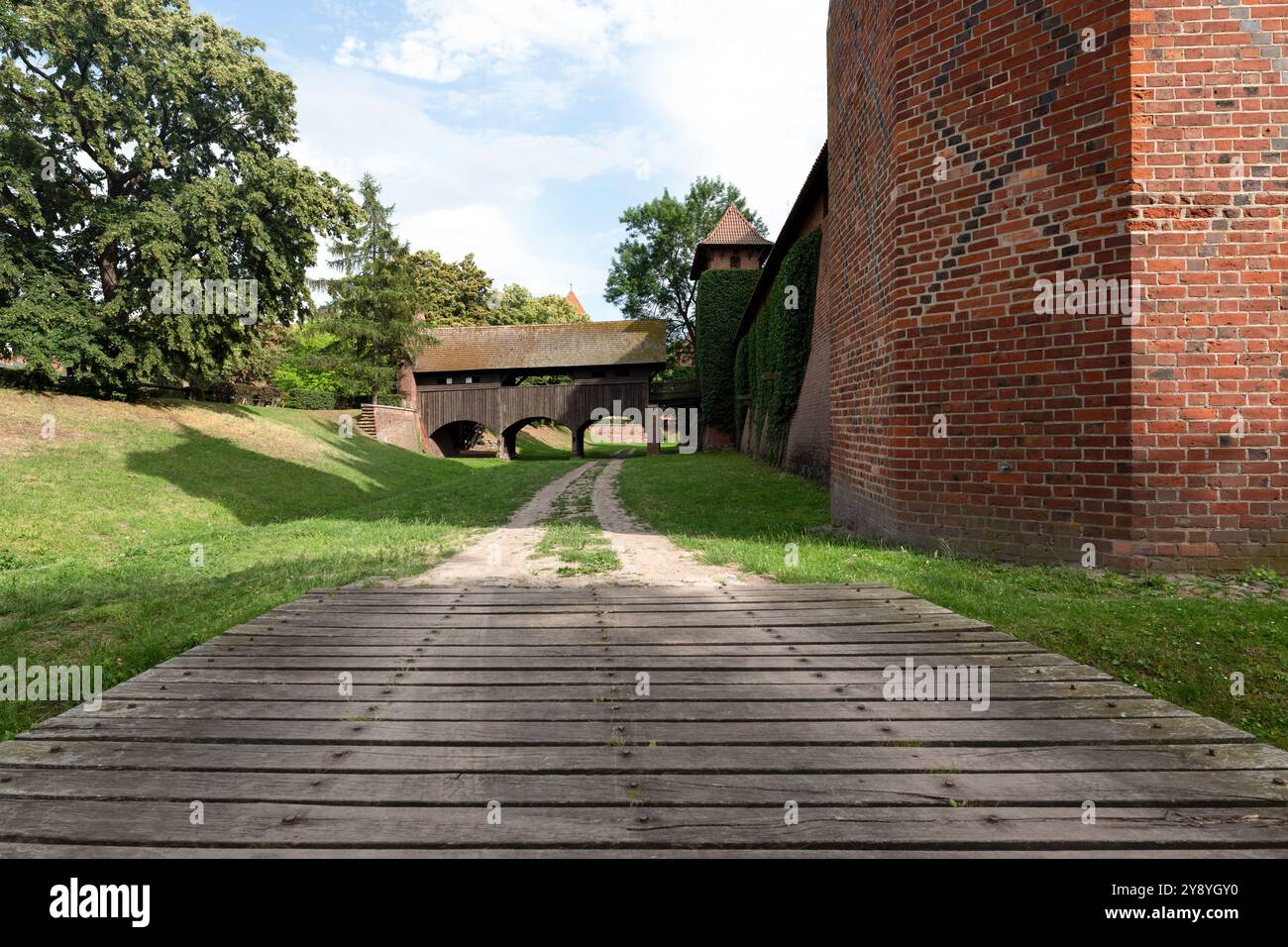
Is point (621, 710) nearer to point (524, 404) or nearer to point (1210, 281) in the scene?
point (1210, 281)

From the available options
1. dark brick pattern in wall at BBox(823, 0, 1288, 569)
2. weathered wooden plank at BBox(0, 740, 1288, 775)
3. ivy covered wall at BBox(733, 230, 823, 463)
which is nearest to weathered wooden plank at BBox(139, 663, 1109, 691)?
weathered wooden plank at BBox(0, 740, 1288, 775)

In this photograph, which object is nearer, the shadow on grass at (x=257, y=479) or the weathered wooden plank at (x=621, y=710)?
the weathered wooden plank at (x=621, y=710)

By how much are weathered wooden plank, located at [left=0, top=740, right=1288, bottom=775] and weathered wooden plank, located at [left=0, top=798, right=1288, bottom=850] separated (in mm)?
233

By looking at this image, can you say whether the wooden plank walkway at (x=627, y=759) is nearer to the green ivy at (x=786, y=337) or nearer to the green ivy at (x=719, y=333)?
the green ivy at (x=786, y=337)

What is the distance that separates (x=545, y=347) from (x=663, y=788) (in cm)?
3546

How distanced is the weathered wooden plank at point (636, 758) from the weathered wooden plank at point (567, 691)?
1.47ft

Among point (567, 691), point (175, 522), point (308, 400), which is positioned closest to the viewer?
point (567, 691)

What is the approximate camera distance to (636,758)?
2.28 metres

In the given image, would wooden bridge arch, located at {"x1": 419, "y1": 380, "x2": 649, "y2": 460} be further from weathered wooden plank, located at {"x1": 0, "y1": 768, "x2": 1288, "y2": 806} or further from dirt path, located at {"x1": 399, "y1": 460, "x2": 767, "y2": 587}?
weathered wooden plank, located at {"x1": 0, "y1": 768, "x2": 1288, "y2": 806}

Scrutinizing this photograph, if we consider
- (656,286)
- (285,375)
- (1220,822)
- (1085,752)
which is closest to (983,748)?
(1085,752)

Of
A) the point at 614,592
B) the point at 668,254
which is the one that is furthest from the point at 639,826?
the point at 668,254

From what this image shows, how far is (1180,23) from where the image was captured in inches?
213

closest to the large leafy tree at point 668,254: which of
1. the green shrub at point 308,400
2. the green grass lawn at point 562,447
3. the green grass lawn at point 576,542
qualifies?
the green grass lawn at point 562,447

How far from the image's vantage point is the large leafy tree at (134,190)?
56.9ft
